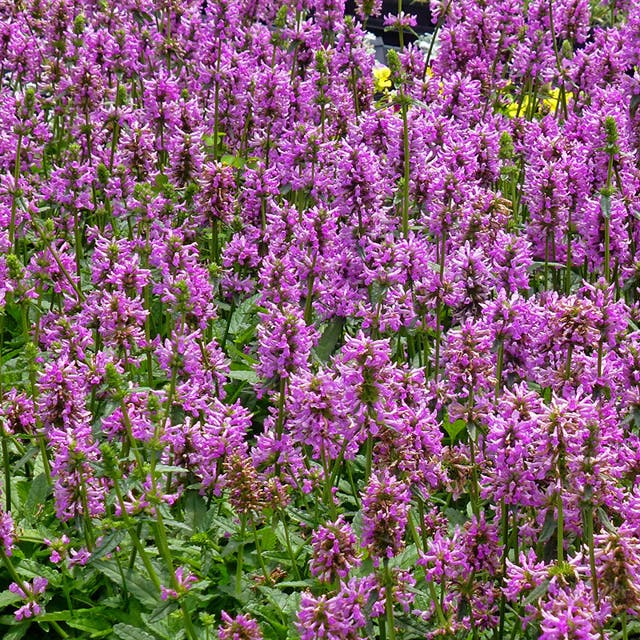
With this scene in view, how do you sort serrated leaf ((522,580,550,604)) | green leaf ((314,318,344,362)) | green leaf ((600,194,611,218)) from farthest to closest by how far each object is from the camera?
1. green leaf ((314,318,344,362))
2. green leaf ((600,194,611,218))
3. serrated leaf ((522,580,550,604))

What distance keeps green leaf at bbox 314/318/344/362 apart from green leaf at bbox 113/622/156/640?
5.84ft

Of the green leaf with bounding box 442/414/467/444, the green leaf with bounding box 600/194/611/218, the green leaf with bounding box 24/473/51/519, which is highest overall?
the green leaf with bounding box 600/194/611/218

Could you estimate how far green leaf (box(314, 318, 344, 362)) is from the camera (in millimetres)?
5555

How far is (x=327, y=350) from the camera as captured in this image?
18.2 feet

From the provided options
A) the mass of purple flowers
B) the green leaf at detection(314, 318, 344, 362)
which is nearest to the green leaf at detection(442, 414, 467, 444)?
the mass of purple flowers

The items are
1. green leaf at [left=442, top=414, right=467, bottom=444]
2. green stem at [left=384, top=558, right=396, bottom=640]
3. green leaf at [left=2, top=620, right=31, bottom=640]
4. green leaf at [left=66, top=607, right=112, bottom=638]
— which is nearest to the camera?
green stem at [left=384, top=558, right=396, bottom=640]

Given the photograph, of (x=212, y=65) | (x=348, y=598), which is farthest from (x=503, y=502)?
(x=212, y=65)

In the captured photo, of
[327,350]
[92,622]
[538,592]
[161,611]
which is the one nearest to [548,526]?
[538,592]

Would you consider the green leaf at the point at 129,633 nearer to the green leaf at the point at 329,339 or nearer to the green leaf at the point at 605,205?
the green leaf at the point at 329,339

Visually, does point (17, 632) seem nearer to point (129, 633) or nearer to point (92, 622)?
Result: point (92, 622)

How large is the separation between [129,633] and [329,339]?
1.93 metres

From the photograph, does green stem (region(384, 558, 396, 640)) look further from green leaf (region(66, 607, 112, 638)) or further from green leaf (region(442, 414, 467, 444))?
green leaf (region(442, 414, 467, 444))

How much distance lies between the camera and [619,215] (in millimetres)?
5512

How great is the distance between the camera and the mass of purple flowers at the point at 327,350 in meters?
3.69
